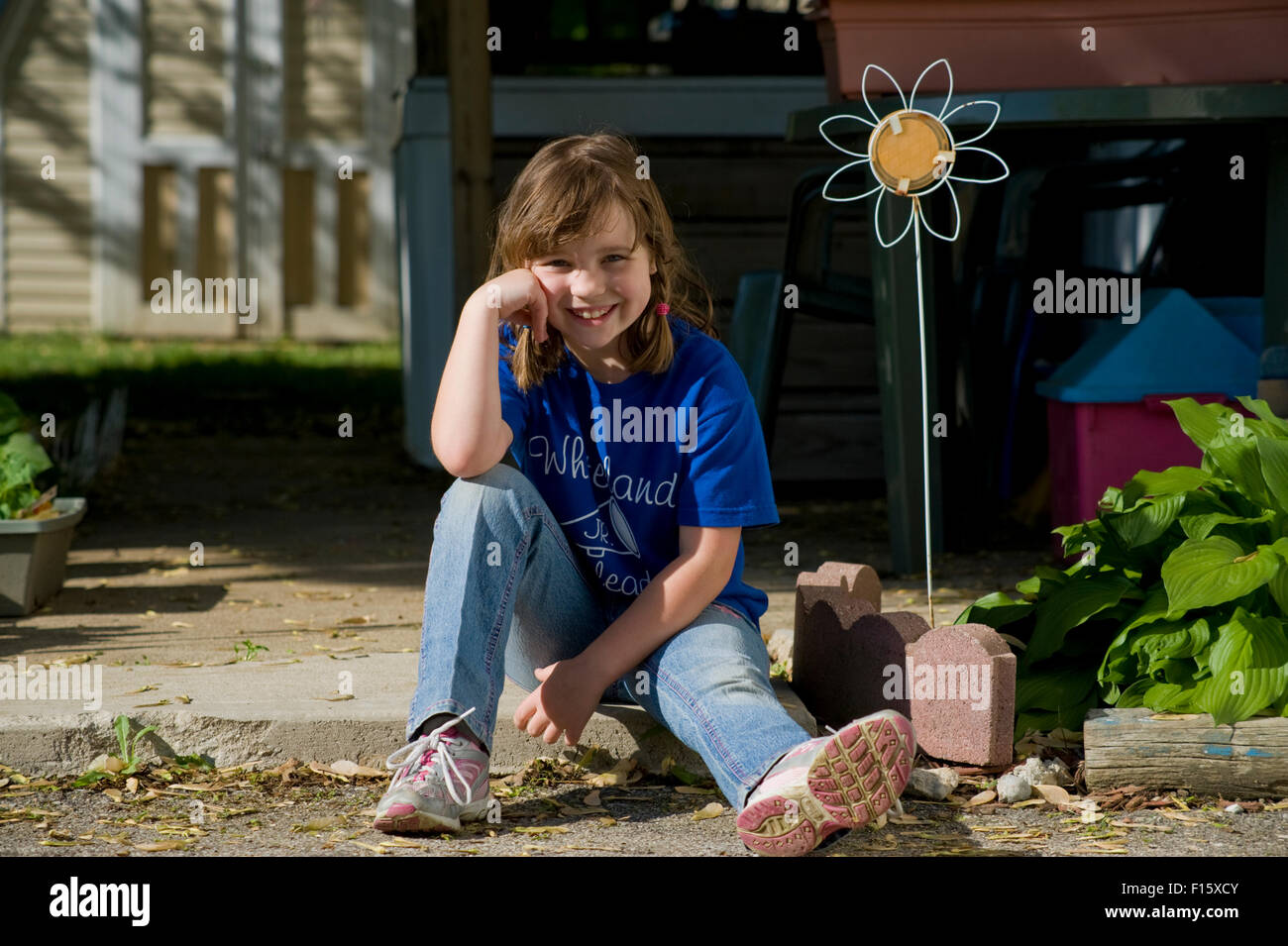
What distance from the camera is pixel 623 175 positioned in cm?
253

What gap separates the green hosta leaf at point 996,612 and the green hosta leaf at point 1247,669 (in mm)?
451

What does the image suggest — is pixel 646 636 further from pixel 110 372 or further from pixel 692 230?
pixel 110 372

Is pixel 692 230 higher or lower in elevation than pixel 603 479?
higher

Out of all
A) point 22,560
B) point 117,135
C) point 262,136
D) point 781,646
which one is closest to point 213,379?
point 262,136

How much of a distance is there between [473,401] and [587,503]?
0.29 m

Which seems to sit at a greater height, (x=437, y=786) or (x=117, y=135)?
(x=117, y=135)

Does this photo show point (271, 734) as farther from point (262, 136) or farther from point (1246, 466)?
point (262, 136)

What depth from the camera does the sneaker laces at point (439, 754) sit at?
7.92ft

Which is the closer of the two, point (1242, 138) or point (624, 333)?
point (624, 333)

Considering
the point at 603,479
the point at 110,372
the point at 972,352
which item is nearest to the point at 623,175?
the point at 603,479

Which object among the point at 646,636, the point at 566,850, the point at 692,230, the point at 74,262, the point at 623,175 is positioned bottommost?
the point at 566,850

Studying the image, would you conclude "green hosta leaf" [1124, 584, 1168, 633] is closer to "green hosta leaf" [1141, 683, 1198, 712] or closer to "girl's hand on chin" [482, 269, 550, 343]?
"green hosta leaf" [1141, 683, 1198, 712]

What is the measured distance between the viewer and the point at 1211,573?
2.56 meters

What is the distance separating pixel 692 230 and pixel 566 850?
4181 millimetres
